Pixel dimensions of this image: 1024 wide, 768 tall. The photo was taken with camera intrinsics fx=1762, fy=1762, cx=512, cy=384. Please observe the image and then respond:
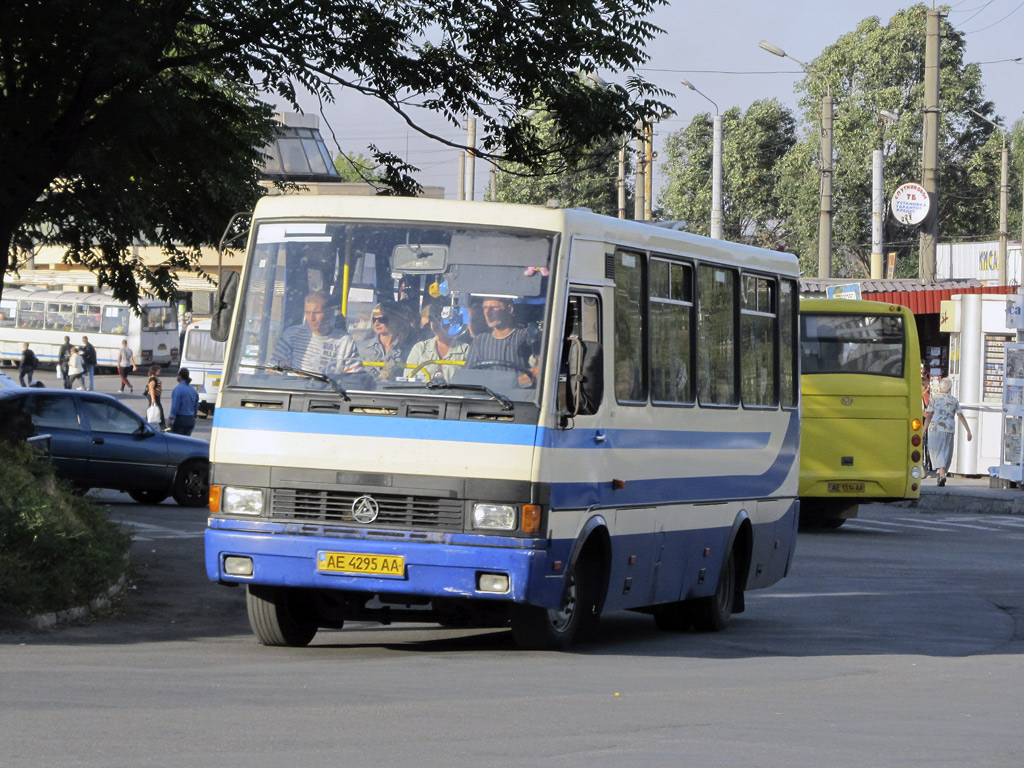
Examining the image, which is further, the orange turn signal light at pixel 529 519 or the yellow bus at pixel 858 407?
the yellow bus at pixel 858 407

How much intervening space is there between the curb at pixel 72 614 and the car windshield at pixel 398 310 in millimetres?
2654

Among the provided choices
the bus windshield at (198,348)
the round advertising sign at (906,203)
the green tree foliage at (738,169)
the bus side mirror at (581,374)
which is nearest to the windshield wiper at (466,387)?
the bus side mirror at (581,374)

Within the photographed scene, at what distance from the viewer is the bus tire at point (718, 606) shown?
13.4 m

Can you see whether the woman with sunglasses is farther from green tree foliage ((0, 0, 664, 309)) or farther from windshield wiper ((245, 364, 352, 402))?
green tree foliage ((0, 0, 664, 309))

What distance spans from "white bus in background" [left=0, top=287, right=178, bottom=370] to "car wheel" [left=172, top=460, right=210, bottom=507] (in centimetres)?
4404

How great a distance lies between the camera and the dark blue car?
77.8 ft

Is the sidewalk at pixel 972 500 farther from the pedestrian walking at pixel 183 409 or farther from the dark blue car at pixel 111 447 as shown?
the pedestrian walking at pixel 183 409

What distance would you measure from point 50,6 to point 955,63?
226 ft

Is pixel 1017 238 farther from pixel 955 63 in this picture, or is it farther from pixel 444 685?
pixel 444 685

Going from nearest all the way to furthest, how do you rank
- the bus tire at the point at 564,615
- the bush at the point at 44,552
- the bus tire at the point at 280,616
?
1. the bus tire at the point at 564,615
2. the bus tire at the point at 280,616
3. the bush at the point at 44,552

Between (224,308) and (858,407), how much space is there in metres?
14.7

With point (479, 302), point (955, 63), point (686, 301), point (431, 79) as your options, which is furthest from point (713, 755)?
point (955, 63)

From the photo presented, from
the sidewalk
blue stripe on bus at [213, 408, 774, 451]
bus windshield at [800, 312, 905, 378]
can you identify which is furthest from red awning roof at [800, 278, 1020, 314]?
blue stripe on bus at [213, 408, 774, 451]

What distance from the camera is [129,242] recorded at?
20.8m
